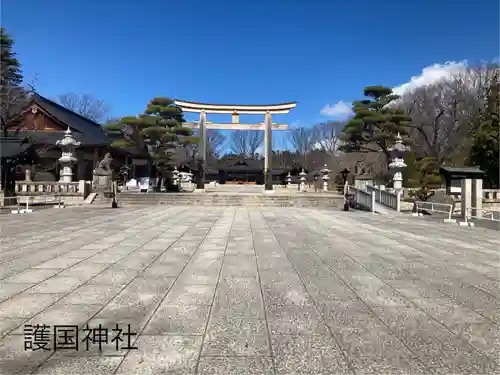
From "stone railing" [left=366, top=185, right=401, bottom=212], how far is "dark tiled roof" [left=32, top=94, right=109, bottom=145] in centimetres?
2000

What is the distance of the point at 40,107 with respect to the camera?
27.7m

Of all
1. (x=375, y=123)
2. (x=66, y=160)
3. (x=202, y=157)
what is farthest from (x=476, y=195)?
(x=202, y=157)

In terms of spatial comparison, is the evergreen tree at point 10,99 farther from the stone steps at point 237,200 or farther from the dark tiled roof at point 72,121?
the stone steps at point 237,200

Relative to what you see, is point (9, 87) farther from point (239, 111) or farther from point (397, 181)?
point (397, 181)

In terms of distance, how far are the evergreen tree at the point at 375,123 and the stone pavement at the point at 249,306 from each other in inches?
991

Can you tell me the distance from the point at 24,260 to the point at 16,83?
91.0 feet

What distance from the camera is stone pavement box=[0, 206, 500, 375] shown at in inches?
102

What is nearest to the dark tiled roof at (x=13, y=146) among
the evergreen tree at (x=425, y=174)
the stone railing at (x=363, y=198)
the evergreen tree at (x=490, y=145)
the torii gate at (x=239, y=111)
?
the torii gate at (x=239, y=111)

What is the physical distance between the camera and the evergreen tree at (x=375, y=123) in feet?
99.8

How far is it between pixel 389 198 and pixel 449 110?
26563mm

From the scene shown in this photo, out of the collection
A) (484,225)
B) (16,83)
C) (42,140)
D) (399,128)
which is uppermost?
(16,83)

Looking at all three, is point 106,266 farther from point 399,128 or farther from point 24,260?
point 399,128

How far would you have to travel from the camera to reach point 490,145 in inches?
984

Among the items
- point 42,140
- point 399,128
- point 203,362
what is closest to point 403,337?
point 203,362
